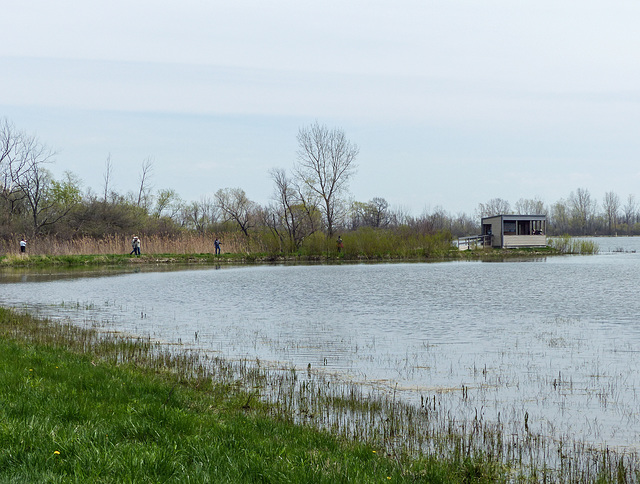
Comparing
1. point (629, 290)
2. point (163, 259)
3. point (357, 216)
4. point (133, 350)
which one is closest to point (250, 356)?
point (133, 350)

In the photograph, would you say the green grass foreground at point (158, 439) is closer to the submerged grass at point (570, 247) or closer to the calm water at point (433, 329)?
the calm water at point (433, 329)

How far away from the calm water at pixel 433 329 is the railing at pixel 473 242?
1188 inches

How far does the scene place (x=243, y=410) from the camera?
7484mm

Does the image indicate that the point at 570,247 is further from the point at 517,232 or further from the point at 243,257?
the point at 243,257

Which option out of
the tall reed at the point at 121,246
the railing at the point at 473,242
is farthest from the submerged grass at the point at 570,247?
the tall reed at the point at 121,246

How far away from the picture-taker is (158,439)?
5.37 metres

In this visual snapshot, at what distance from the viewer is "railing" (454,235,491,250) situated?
2466 inches

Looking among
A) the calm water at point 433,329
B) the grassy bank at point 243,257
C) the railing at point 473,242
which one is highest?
the railing at point 473,242

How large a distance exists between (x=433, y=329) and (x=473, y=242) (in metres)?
51.1

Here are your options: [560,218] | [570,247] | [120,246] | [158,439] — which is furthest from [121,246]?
[560,218]

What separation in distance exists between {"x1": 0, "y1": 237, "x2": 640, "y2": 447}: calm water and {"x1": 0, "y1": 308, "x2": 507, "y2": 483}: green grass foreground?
278 centimetres

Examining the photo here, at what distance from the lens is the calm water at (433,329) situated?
8.91m

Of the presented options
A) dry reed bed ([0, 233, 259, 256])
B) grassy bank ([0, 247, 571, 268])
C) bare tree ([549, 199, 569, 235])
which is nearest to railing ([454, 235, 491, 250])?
grassy bank ([0, 247, 571, 268])

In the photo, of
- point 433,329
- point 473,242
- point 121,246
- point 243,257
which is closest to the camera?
point 433,329
